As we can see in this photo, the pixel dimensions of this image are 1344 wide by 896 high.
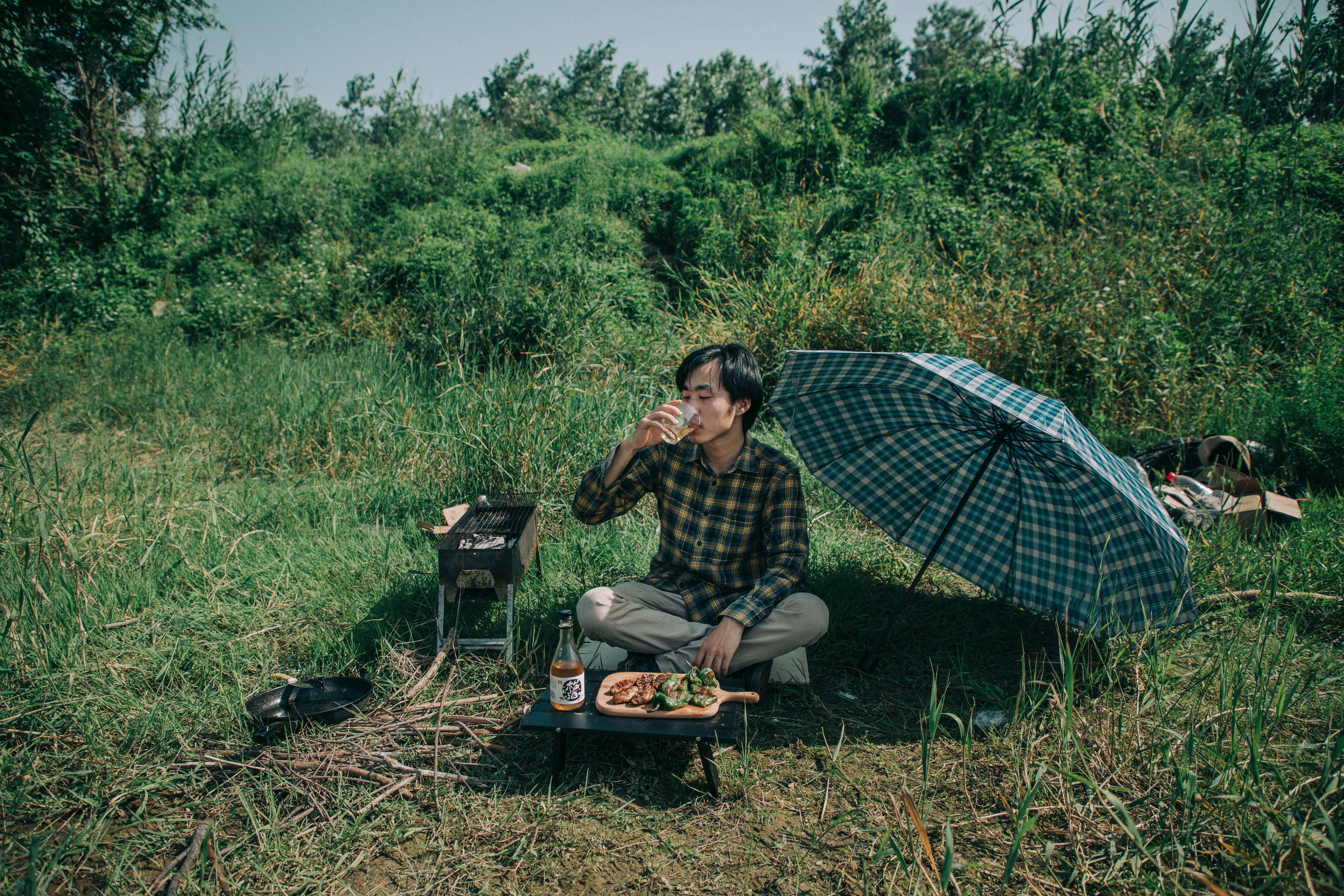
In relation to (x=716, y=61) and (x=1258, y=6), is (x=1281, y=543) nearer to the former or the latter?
(x=1258, y=6)

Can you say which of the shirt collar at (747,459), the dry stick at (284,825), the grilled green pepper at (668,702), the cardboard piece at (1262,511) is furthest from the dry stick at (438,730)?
the cardboard piece at (1262,511)

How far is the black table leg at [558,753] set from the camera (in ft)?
8.13

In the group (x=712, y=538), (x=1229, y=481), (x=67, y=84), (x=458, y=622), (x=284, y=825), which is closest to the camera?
(x=284, y=825)

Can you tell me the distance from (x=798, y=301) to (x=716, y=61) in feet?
103

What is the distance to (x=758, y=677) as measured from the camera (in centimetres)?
281

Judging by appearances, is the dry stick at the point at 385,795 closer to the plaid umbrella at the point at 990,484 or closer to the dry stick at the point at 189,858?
the dry stick at the point at 189,858

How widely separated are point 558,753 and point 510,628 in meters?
0.79

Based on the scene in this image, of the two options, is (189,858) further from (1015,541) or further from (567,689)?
(1015,541)

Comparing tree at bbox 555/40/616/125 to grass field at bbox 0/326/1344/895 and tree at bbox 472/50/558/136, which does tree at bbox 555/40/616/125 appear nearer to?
tree at bbox 472/50/558/136

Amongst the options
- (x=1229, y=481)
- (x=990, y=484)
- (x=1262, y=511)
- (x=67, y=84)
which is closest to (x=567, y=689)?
(x=990, y=484)

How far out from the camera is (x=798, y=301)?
22.1 feet

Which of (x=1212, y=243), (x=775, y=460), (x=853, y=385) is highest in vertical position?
(x=1212, y=243)

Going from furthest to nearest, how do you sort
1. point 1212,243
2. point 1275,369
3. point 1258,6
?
point 1212,243 < point 1275,369 < point 1258,6

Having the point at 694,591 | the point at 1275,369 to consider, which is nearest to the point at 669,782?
the point at 694,591
